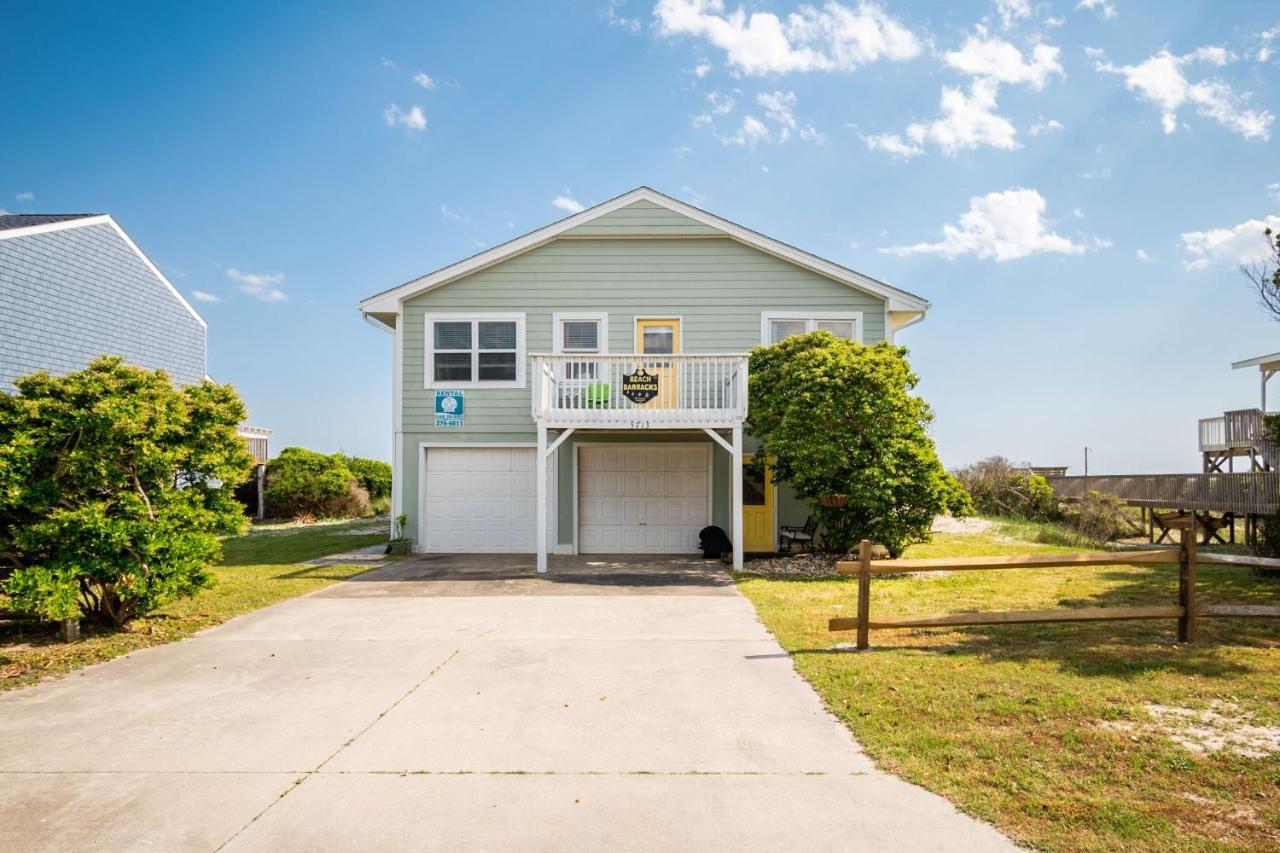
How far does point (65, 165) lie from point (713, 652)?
78.7 ft

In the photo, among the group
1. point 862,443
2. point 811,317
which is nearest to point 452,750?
point 862,443

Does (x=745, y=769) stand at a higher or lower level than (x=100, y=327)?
lower

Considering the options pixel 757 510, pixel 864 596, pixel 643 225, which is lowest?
pixel 864 596

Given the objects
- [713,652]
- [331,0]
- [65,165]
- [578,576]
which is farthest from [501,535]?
[65,165]

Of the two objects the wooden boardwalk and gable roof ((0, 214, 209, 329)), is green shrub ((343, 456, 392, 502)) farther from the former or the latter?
the wooden boardwalk

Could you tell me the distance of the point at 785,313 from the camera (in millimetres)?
14820

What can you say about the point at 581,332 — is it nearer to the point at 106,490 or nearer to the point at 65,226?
the point at 106,490

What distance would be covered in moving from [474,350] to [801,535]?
310 inches

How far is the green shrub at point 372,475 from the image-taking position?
24.8 meters

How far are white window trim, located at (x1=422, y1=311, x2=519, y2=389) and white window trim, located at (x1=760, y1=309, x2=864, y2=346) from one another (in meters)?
5.05

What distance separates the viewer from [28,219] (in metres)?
18.3

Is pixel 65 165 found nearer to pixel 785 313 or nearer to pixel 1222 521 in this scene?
pixel 785 313

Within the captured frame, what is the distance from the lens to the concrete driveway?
3.52 meters

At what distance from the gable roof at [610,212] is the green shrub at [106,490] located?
6.87 m
